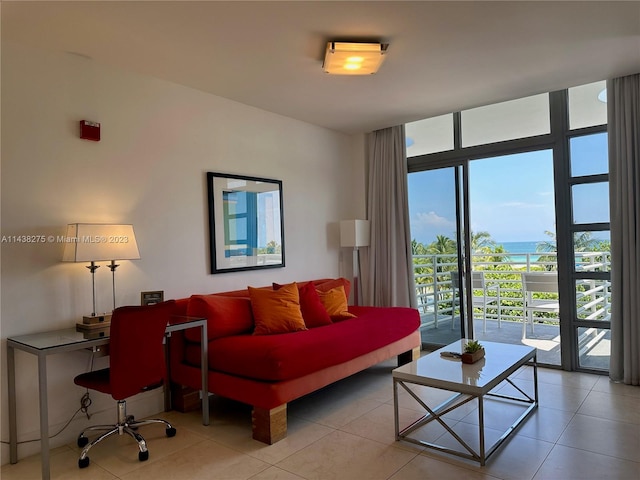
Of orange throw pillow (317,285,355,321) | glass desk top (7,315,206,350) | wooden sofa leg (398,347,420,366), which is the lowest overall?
wooden sofa leg (398,347,420,366)

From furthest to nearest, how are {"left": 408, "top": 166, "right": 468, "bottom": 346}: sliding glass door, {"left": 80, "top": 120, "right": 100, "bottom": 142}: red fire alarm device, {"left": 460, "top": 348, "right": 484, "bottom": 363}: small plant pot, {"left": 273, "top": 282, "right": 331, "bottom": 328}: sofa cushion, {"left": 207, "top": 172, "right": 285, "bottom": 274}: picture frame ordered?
1. {"left": 408, "top": 166, "right": 468, "bottom": 346}: sliding glass door
2. {"left": 207, "top": 172, "right": 285, "bottom": 274}: picture frame
3. {"left": 273, "top": 282, "right": 331, "bottom": 328}: sofa cushion
4. {"left": 80, "top": 120, "right": 100, "bottom": 142}: red fire alarm device
5. {"left": 460, "top": 348, "right": 484, "bottom": 363}: small plant pot

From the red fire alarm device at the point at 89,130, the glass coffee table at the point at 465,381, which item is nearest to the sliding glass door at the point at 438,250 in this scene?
the glass coffee table at the point at 465,381

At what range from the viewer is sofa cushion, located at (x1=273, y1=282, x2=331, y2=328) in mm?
3707

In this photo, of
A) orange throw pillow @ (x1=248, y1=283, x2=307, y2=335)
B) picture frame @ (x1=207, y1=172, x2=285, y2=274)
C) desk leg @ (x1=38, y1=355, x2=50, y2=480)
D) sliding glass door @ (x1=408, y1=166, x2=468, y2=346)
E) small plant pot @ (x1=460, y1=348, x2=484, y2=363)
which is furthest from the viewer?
sliding glass door @ (x1=408, y1=166, x2=468, y2=346)

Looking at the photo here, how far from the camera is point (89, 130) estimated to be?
301 cm

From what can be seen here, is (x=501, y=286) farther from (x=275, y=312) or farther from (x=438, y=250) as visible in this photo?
(x=275, y=312)

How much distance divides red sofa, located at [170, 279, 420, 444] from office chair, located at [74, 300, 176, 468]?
18.9 inches

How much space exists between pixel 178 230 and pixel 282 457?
198 cm

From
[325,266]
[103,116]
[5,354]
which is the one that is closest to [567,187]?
[325,266]

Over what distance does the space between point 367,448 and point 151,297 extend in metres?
1.87

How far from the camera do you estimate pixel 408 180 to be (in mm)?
5195

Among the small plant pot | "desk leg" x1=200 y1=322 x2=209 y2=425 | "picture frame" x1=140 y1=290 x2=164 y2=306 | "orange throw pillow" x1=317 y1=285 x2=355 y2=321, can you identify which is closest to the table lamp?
"picture frame" x1=140 y1=290 x2=164 y2=306

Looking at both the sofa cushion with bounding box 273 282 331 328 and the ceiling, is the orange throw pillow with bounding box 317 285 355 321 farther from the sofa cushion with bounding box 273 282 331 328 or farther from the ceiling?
the ceiling

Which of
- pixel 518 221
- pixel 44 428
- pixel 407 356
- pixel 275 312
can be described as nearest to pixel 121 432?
pixel 44 428
